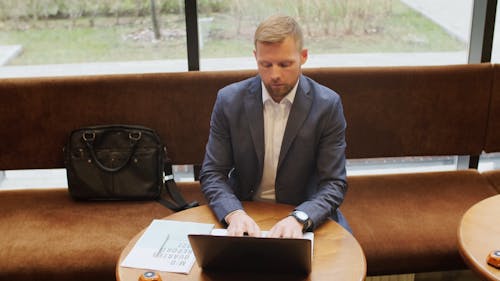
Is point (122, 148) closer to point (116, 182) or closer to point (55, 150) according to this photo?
point (116, 182)

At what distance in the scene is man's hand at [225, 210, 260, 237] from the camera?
→ 1.84 metres

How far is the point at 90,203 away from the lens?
278 centimetres

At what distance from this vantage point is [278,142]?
7.38ft

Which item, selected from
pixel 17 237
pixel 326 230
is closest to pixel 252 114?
pixel 326 230

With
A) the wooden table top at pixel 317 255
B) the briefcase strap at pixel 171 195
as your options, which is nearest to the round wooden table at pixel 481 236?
the wooden table top at pixel 317 255

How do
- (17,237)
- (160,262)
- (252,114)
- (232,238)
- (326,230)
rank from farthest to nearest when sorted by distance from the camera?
1. (17,237)
2. (252,114)
3. (326,230)
4. (160,262)
5. (232,238)

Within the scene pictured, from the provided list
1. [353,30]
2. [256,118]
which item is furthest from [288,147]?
[353,30]

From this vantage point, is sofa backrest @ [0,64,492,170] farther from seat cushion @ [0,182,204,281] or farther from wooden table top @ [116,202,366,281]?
wooden table top @ [116,202,366,281]

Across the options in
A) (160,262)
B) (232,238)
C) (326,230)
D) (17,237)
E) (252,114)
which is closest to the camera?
(232,238)

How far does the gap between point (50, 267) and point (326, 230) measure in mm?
1144

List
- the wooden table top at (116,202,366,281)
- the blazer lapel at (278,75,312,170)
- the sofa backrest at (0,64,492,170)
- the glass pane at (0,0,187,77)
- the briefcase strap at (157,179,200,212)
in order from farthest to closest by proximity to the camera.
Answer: the glass pane at (0,0,187,77) → the sofa backrest at (0,64,492,170) → the briefcase strap at (157,179,200,212) → the blazer lapel at (278,75,312,170) → the wooden table top at (116,202,366,281)

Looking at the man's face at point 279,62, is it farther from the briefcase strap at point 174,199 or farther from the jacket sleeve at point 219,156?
the briefcase strap at point 174,199

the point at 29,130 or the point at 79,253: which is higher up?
the point at 29,130

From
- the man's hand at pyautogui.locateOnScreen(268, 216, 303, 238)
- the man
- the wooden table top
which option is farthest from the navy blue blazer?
the man's hand at pyautogui.locateOnScreen(268, 216, 303, 238)
